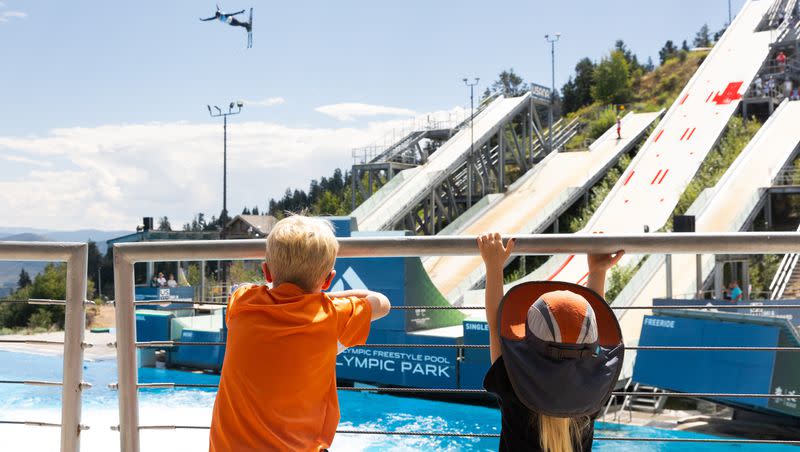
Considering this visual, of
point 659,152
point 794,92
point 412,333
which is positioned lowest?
point 412,333

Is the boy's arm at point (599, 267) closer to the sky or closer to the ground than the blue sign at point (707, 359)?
closer to the sky

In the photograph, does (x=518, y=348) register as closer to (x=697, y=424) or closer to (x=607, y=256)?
(x=607, y=256)

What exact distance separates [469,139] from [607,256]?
120 ft

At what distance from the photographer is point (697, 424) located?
1491 cm

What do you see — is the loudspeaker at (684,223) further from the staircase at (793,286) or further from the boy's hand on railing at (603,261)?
the boy's hand on railing at (603,261)

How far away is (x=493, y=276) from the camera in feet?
7.06

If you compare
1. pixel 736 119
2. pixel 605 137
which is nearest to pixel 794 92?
pixel 736 119

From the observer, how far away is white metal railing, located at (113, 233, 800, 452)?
92.4 inches

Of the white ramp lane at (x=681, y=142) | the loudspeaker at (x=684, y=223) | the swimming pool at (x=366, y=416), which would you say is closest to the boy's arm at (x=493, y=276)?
the swimming pool at (x=366, y=416)

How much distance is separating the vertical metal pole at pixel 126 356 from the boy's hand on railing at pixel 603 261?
1.41 meters

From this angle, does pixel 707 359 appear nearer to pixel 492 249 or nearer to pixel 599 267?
pixel 599 267

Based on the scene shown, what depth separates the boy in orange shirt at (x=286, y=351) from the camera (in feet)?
6.23

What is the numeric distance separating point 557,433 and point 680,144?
3341cm

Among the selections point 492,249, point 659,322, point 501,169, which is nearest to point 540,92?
point 501,169
